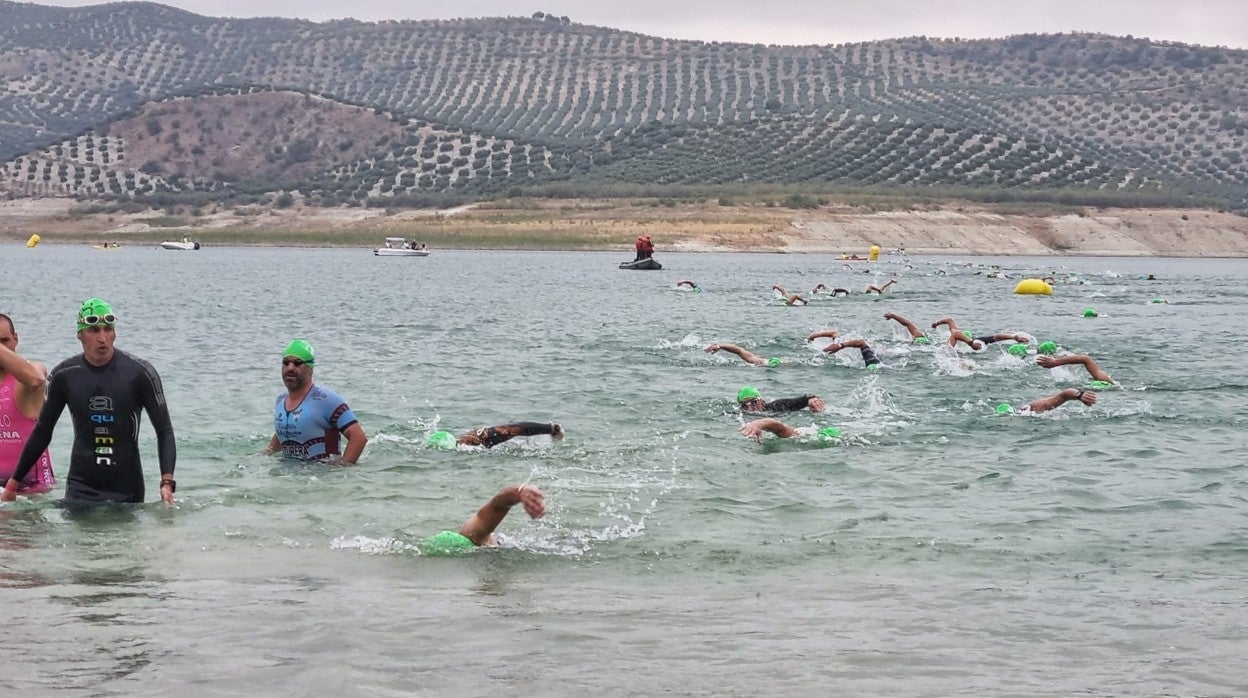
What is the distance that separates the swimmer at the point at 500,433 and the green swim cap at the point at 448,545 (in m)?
4.55

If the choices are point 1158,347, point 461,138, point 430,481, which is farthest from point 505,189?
point 430,481

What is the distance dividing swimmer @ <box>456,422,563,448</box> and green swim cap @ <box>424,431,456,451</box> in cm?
9

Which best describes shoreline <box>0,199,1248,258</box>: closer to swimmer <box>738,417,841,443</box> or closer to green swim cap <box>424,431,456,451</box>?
swimmer <box>738,417,841,443</box>

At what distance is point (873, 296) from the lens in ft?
152

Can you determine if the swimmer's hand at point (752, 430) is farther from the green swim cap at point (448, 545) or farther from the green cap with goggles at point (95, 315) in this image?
the green cap with goggles at point (95, 315)

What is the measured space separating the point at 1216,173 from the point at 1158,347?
130 meters

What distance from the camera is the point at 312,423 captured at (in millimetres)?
13422

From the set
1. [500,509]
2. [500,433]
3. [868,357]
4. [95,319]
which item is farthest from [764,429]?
[95,319]

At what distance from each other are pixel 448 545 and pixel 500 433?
15.4ft

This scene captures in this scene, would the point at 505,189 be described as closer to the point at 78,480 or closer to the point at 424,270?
the point at 424,270

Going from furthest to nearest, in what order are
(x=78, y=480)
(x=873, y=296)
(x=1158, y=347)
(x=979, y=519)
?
(x=873, y=296)
(x=1158, y=347)
(x=979, y=519)
(x=78, y=480)

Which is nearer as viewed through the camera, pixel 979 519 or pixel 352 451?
pixel 979 519

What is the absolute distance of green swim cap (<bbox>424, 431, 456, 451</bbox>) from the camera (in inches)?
618

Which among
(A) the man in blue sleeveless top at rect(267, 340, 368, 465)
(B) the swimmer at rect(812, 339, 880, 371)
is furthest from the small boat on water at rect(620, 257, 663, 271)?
(A) the man in blue sleeveless top at rect(267, 340, 368, 465)
